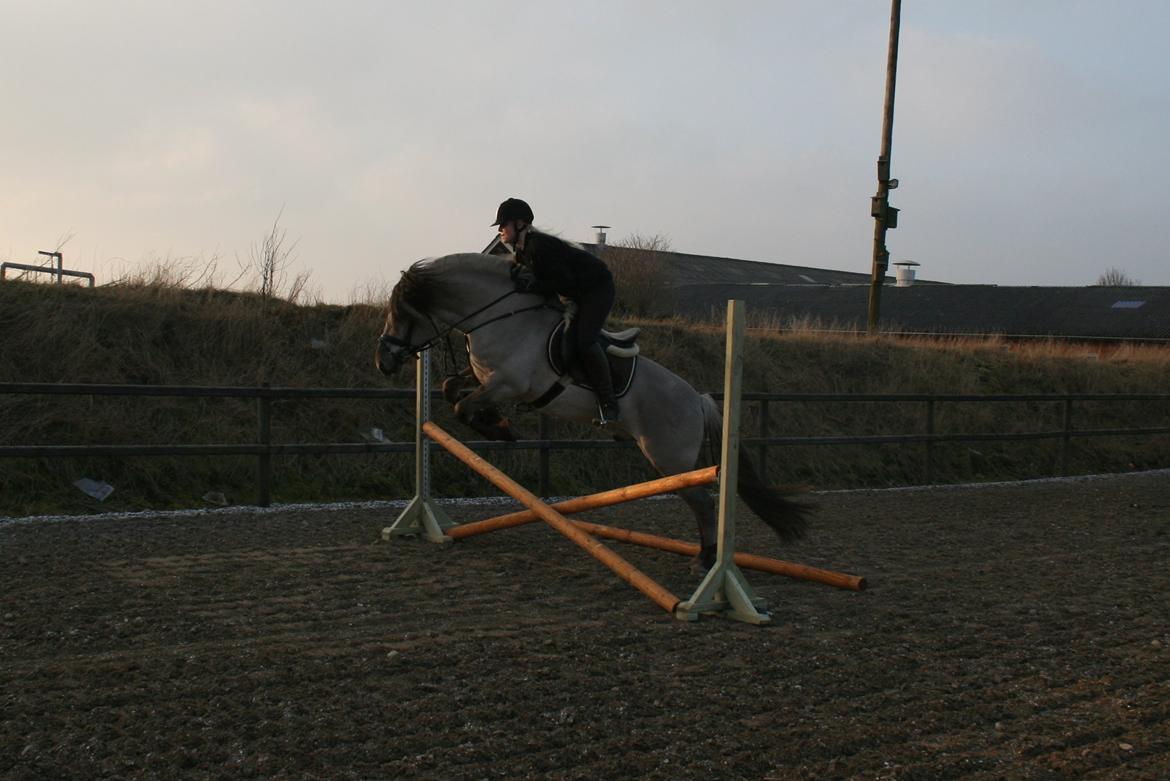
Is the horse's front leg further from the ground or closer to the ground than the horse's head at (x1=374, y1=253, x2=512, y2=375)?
closer to the ground

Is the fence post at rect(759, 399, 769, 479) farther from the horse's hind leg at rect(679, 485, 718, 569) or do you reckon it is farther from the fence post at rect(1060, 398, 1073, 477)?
the fence post at rect(1060, 398, 1073, 477)

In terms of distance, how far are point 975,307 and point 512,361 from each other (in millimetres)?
29443

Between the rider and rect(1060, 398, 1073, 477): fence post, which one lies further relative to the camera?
rect(1060, 398, 1073, 477): fence post

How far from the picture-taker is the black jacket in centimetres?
583

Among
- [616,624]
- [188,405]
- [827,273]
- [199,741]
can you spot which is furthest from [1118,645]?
[827,273]

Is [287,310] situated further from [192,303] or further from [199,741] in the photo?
[199,741]

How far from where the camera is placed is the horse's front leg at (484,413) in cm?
587

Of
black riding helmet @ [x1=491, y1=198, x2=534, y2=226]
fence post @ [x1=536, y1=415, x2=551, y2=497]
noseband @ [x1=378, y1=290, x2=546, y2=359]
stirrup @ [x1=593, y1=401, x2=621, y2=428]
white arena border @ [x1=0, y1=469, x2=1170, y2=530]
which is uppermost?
black riding helmet @ [x1=491, y1=198, x2=534, y2=226]

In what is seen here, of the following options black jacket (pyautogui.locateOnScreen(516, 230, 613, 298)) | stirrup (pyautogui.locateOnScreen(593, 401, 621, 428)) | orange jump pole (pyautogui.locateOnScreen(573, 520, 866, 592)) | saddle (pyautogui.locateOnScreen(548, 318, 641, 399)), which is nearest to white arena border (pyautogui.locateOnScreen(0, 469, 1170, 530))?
orange jump pole (pyautogui.locateOnScreen(573, 520, 866, 592))

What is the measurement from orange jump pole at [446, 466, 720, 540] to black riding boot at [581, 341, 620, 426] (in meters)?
0.56

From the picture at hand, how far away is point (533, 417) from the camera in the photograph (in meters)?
11.3

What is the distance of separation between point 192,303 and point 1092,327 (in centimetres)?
2674

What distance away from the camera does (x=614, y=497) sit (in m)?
5.55

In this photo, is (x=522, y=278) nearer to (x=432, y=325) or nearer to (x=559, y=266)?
(x=559, y=266)
